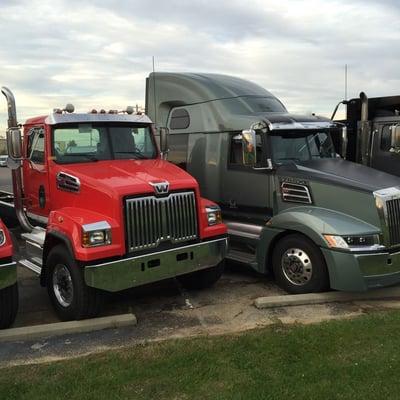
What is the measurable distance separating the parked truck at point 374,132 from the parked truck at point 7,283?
598 centimetres

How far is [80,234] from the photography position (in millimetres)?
5785

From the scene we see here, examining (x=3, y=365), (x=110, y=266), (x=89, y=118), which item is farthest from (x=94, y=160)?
(x=3, y=365)

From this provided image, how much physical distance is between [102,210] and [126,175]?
564 millimetres

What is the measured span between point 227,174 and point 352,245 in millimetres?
2496

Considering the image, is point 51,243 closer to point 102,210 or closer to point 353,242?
point 102,210

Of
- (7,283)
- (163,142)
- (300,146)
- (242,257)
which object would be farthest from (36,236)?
(300,146)

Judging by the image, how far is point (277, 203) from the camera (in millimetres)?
7652

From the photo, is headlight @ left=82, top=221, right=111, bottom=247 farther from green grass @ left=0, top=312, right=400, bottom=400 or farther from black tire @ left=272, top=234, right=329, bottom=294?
black tire @ left=272, top=234, right=329, bottom=294

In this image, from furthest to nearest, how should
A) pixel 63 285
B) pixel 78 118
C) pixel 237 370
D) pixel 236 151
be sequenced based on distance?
pixel 236 151 < pixel 78 118 < pixel 63 285 < pixel 237 370

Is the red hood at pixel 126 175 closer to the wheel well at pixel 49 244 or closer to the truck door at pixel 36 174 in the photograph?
the truck door at pixel 36 174

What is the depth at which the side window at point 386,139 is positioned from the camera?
9.74m

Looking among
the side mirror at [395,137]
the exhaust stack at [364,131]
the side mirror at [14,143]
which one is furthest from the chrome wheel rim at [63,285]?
the exhaust stack at [364,131]

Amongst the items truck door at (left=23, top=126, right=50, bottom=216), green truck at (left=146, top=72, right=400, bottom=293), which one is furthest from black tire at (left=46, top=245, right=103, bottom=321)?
green truck at (left=146, top=72, right=400, bottom=293)

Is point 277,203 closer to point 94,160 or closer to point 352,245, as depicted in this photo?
point 352,245
